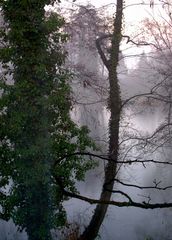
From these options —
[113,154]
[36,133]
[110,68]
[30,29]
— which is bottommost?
[36,133]

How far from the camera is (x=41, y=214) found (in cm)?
1180

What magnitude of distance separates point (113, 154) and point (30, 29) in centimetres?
507

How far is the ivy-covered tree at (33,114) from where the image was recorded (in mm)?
10977

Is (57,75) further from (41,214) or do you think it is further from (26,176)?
(41,214)

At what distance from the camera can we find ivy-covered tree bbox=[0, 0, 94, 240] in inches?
432

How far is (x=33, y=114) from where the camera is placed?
11.0m

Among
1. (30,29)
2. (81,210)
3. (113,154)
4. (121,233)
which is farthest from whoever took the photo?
(81,210)

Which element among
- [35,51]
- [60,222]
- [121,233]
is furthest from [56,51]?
[121,233]

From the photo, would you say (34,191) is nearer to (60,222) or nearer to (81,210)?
(60,222)

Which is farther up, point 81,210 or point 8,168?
point 81,210

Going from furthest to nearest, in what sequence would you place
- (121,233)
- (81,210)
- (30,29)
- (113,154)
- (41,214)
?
1. (81,210)
2. (121,233)
3. (113,154)
4. (41,214)
5. (30,29)

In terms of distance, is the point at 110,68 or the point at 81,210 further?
the point at 81,210

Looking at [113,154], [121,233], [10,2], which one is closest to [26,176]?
[113,154]

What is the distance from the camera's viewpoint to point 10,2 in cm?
1111
